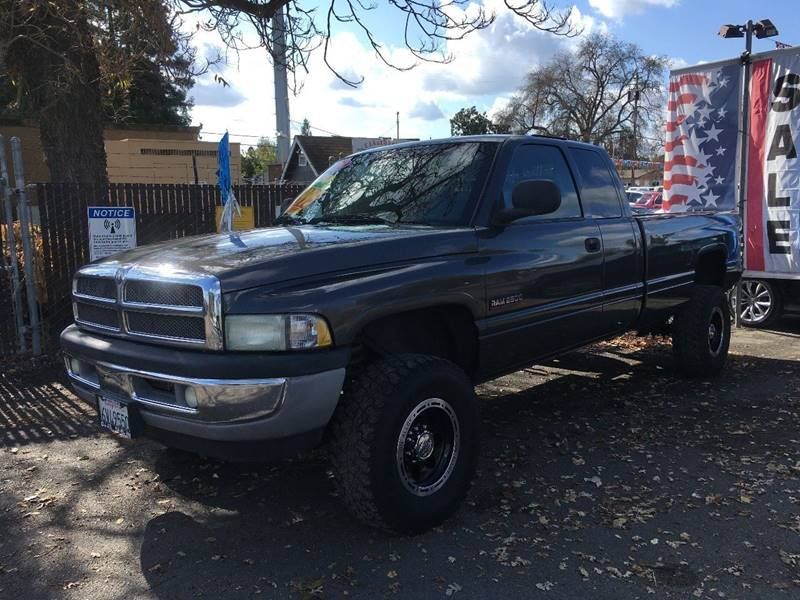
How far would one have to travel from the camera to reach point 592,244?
4.73 meters

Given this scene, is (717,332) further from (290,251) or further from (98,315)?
(98,315)

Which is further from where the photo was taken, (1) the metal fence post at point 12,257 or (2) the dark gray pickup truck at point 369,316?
(1) the metal fence post at point 12,257

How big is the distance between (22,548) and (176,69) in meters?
7.71

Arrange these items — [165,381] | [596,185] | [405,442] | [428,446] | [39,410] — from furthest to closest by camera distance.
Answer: [39,410] → [596,185] → [428,446] → [405,442] → [165,381]

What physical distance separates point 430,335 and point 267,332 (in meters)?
1.21

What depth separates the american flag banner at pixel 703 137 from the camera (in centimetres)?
879

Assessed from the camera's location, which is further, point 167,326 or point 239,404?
point 167,326

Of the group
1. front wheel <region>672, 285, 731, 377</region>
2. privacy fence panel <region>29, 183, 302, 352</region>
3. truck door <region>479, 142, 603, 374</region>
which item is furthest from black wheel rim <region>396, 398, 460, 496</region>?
privacy fence panel <region>29, 183, 302, 352</region>

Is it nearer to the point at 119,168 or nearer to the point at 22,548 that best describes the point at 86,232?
the point at 22,548

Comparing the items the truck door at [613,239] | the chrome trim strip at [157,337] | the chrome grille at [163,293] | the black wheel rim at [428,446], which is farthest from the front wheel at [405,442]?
the truck door at [613,239]

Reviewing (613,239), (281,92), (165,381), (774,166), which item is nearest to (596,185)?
(613,239)

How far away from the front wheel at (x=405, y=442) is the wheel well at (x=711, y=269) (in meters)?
4.03

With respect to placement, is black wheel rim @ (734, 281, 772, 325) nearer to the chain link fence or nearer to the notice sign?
the chain link fence

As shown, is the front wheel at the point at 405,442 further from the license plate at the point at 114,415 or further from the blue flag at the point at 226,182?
the blue flag at the point at 226,182
